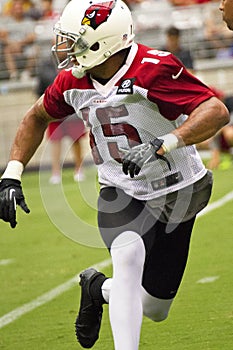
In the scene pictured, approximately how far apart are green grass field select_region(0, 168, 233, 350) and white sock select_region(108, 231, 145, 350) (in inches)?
33.6

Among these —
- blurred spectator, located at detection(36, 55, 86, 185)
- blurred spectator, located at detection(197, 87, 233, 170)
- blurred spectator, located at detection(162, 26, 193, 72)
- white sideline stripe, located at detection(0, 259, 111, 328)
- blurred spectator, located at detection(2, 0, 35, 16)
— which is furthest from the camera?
blurred spectator, located at detection(2, 0, 35, 16)

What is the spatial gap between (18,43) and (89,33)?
12.0m

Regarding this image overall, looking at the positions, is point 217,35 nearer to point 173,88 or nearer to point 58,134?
point 58,134

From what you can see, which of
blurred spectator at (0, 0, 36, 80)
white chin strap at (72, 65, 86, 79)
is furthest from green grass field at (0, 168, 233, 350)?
blurred spectator at (0, 0, 36, 80)

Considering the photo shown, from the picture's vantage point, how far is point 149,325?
5.39m

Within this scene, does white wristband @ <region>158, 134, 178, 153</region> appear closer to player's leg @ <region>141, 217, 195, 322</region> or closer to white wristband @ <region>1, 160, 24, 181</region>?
player's leg @ <region>141, 217, 195, 322</region>

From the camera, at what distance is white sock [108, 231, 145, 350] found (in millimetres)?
3961

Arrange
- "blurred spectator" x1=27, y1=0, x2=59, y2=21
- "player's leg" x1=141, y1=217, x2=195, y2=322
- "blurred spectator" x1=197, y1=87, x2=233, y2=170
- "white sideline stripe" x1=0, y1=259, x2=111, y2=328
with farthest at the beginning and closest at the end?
"blurred spectator" x1=27, y1=0, x2=59, y2=21
"blurred spectator" x1=197, y1=87, x2=233, y2=170
"white sideline stripe" x1=0, y1=259, x2=111, y2=328
"player's leg" x1=141, y1=217, x2=195, y2=322

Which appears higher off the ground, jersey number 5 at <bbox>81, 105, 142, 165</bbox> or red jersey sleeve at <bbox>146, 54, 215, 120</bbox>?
red jersey sleeve at <bbox>146, 54, 215, 120</bbox>

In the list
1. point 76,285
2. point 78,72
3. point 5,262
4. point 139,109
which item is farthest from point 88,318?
point 5,262

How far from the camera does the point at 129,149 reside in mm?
4109

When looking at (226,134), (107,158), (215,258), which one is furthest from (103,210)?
(226,134)

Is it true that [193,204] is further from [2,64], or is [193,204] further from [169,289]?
[2,64]

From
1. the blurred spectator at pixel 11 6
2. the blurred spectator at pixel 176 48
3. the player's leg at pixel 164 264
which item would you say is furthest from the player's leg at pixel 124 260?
the blurred spectator at pixel 11 6
